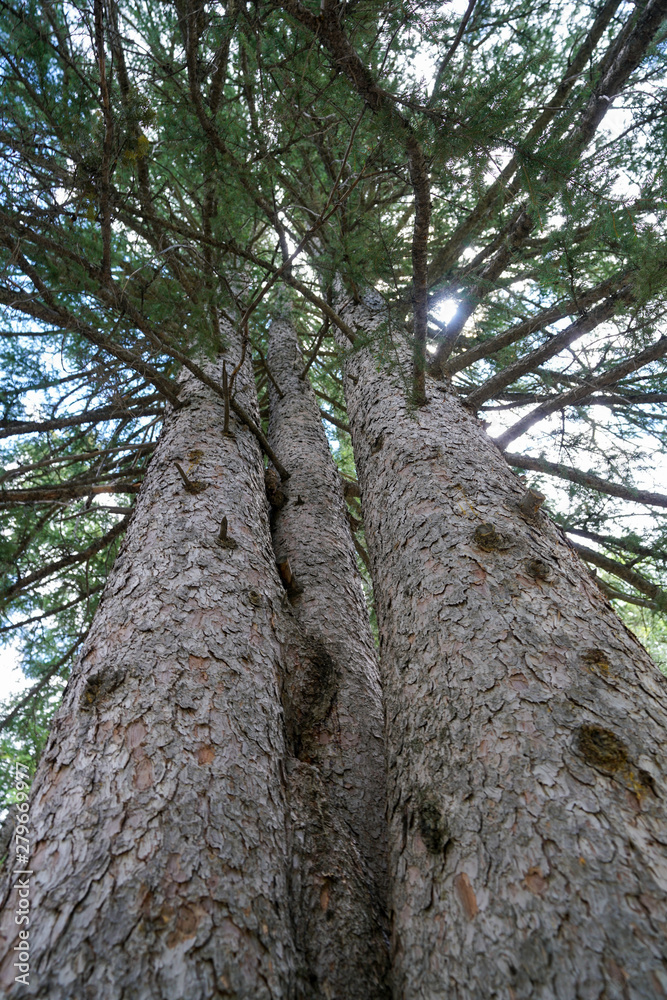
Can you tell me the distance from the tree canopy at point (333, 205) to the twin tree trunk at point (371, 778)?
2.62 feet

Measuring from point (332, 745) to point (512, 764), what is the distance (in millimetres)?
762

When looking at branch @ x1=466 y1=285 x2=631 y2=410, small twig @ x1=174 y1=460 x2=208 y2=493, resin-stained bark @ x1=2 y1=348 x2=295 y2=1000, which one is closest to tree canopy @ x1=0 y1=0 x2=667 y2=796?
branch @ x1=466 y1=285 x2=631 y2=410

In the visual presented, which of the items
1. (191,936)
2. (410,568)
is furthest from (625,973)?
(410,568)

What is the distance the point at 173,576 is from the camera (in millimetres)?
1698

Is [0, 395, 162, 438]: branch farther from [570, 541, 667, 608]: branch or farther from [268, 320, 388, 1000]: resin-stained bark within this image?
[570, 541, 667, 608]: branch

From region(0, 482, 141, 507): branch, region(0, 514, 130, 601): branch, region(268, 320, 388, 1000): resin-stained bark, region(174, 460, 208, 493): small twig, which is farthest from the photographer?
region(0, 514, 130, 601): branch

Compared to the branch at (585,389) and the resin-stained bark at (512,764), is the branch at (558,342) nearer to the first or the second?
the branch at (585,389)

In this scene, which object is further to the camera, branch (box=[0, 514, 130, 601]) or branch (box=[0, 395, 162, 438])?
→ branch (box=[0, 514, 130, 601])

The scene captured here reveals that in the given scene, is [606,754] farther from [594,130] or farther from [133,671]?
[594,130]

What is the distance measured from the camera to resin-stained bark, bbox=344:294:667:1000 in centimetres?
90

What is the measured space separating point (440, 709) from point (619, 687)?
41cm

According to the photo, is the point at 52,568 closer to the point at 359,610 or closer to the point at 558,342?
the point at 359,610

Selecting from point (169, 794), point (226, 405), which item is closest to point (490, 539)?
point (169, 794)

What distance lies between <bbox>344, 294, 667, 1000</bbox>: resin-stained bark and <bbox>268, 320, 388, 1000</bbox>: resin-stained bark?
14 cm
